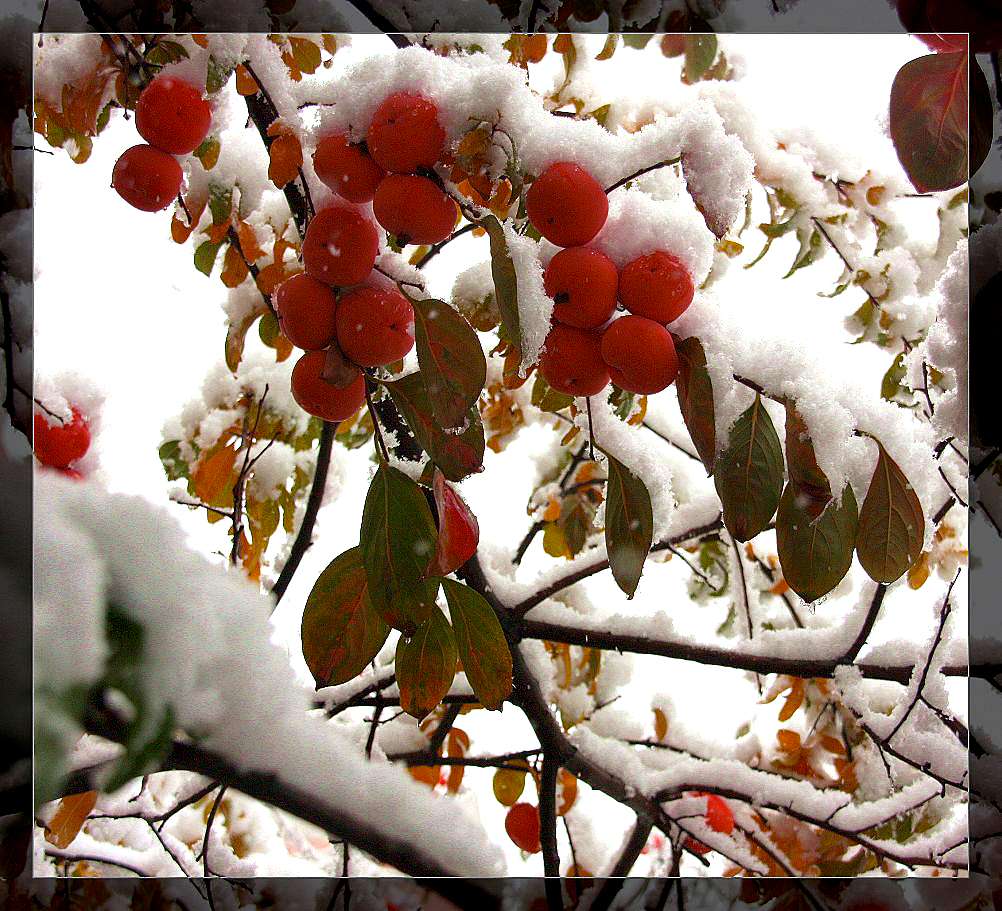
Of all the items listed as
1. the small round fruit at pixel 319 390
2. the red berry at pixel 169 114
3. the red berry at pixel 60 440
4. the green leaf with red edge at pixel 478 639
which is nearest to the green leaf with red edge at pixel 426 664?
the green leaf with red edge at pixel 478 639

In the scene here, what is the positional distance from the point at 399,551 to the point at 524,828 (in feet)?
1.36

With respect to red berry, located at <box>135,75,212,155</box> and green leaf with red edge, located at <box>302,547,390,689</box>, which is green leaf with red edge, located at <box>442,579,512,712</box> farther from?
red berry, located at <box>135,75,212,155</box>

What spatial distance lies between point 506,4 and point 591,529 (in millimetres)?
498

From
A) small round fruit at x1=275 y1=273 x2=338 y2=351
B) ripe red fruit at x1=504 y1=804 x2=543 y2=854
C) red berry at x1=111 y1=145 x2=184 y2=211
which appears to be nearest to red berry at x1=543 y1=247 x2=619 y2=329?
small round fruit at x1=275 y1=273 x2=338 y2=351

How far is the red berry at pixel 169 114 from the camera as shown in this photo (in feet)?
1.65

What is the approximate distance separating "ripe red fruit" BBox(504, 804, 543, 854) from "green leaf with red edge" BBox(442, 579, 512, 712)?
1.08 feet

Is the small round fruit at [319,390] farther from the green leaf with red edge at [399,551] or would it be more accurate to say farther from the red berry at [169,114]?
the red berry at [169,114]

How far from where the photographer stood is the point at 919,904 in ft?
1.46

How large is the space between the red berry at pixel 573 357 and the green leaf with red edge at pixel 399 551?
0.29 feet

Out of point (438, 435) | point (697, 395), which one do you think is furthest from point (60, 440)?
point (697, 395)

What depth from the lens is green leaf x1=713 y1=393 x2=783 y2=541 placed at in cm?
36

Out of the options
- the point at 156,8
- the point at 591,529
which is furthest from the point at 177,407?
the point at 591,529

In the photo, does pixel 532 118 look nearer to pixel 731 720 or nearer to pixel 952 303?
pixel 952 303

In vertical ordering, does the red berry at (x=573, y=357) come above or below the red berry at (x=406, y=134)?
below
